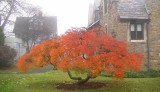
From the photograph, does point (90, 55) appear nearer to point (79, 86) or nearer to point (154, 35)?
point (79, 86)

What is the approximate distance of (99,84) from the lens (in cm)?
2083

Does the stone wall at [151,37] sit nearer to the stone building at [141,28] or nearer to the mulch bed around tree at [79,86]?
the stone building at [141,28]

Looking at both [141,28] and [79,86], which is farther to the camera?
[141,28]

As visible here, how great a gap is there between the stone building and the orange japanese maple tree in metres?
9.20

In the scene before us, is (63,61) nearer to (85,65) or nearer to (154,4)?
(85,65)

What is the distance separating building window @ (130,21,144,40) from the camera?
28953 mm

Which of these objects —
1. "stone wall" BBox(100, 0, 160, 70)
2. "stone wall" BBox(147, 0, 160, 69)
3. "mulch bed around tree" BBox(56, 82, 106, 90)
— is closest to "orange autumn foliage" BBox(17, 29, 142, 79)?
"mulch bed around tree" BBox(56, 82, 106, 90)

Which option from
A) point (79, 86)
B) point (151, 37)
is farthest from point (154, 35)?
point (79, 86)

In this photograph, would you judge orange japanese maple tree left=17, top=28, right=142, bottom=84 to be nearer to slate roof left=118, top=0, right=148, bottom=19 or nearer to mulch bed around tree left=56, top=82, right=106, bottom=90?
A: mulch bed around tree left=56, top=82, right=106, bottom=90

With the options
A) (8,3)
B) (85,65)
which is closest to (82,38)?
(85,65)

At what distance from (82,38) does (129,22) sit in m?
10.9

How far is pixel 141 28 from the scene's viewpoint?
95.3 ft

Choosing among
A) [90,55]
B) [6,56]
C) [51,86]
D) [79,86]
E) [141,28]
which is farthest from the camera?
[6,56]

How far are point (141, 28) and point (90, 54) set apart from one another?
12050 mm
